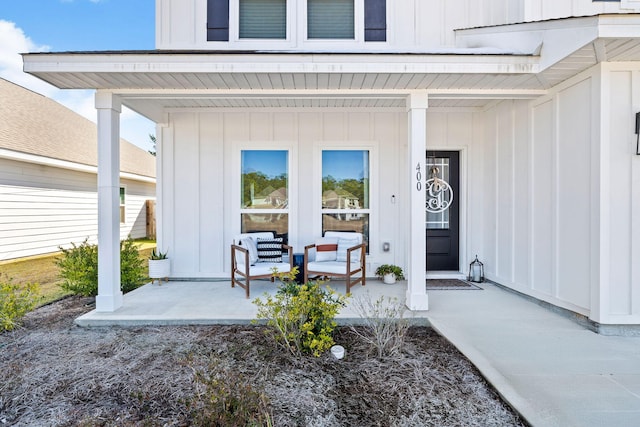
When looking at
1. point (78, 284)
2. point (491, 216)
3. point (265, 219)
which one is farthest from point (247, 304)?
point (491, 216)

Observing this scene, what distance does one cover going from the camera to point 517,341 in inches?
126

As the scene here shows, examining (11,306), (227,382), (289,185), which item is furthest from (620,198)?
(11,306)

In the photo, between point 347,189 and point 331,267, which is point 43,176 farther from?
point 331,267

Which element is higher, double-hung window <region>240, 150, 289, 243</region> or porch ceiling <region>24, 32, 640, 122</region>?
porch ceiling <region>24, 32, 640, 122</region>

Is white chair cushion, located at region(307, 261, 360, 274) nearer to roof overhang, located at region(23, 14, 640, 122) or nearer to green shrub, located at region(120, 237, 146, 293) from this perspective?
roof overhang, located at region(23, 14, 640, 122)

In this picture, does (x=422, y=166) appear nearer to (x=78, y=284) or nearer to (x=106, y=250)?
(x=106, y=250)

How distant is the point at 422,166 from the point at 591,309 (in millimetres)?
2229

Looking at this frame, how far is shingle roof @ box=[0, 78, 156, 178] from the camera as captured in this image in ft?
26.9

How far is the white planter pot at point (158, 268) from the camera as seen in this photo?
17.2ft

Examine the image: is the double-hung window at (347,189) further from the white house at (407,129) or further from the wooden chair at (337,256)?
the wooden chair at (337,256)

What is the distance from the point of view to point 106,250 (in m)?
3.99

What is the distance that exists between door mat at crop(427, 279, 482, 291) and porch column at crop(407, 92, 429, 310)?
1.12 metres

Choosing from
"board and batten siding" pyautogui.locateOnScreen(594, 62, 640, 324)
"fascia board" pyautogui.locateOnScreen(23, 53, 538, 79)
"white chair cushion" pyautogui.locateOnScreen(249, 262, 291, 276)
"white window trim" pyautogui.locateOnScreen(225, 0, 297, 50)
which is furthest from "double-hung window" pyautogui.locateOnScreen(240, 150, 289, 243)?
"board and batten siding" pyautogui.locateOnScreen(594, 62, 640, 324)

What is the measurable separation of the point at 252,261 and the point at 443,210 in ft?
10.7
